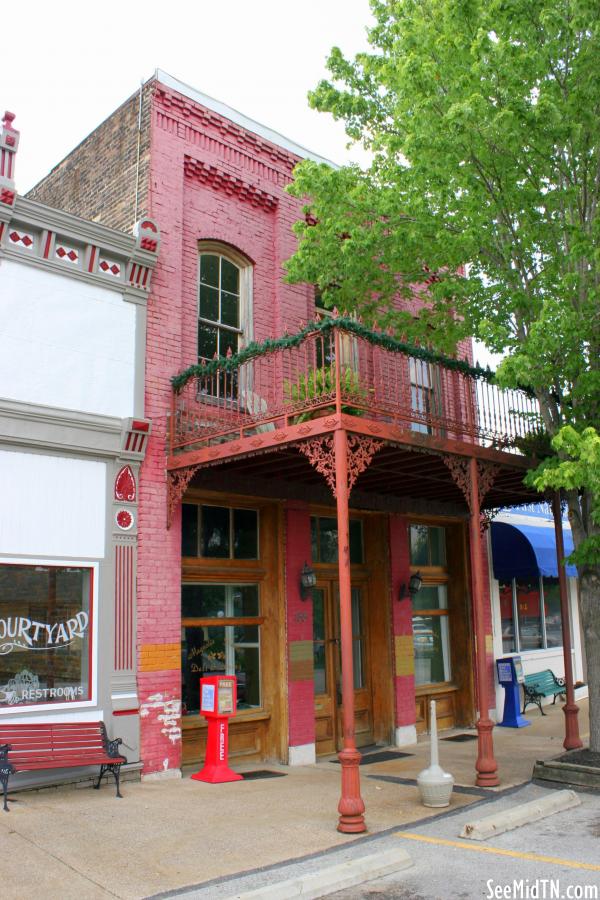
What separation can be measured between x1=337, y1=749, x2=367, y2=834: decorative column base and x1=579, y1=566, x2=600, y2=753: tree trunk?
11.3ft

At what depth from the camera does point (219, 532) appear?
10547mm

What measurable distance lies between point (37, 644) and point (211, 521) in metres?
2.94

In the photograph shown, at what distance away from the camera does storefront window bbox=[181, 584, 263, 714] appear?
991 centimetres

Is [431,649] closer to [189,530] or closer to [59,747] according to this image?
[189,530]

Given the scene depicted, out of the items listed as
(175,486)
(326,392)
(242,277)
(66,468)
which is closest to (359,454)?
(326,392)

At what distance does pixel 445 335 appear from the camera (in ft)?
35.3

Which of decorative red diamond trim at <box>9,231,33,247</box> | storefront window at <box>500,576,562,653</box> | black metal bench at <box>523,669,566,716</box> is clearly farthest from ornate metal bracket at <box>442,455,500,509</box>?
black metal bench at <box>523,669,566,716</box>

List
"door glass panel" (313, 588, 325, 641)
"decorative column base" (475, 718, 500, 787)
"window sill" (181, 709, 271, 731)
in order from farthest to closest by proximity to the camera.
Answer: "door glass panel" (313, 588, 325, 641) → "window sill" (181, 709, 271, 731) → "decorative column base" (475, 718, 500, 787)

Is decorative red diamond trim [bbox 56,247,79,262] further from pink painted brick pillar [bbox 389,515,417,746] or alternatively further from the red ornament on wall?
pink painted brick pillar [bbox 389,515,417,746]

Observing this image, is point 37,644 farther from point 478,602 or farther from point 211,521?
point 478,602

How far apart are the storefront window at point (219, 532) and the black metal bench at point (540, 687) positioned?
21.6 ft

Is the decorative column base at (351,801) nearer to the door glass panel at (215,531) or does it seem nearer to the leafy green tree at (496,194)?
the leafy green tree at (496,194)

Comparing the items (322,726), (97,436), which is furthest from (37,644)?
(322,726)
